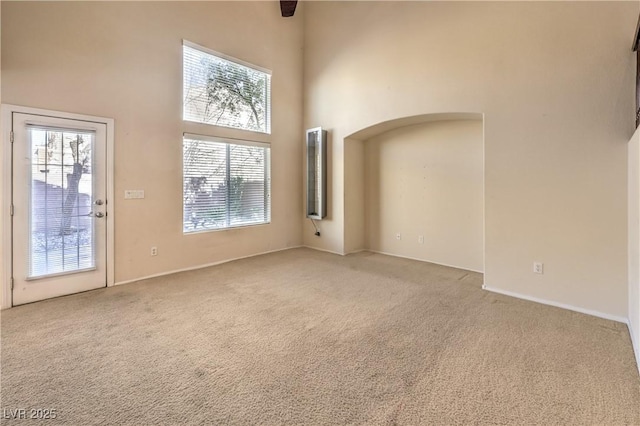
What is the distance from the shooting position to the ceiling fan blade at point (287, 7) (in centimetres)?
521

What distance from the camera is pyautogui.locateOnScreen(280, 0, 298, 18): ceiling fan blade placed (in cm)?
521

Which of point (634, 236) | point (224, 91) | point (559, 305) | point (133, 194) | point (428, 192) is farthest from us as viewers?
point (428, 192)

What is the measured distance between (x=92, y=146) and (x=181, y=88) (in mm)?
1489

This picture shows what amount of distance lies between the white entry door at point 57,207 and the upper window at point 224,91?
1.48 meters

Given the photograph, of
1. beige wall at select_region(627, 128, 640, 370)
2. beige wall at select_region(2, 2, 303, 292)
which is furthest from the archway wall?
beige wall at select_region(2, 2, 303, 292)

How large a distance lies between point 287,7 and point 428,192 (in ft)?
13.6

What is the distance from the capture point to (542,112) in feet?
11.2

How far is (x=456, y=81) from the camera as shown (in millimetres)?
4117

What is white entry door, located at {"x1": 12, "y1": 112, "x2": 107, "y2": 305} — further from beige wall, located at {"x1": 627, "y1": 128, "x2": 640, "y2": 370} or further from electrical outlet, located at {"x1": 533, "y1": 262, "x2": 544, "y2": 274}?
beige wall, located at {"x1": 627, "y1": 128, "x2": 640, "y2": 370}

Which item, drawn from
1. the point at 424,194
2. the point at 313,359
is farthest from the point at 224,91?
the point at 313,359

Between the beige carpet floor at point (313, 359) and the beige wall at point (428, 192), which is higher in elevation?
the beige wall at point (428, 192)

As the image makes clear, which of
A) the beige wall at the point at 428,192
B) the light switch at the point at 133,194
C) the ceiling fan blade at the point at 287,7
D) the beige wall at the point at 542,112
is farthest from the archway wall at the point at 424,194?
the light switch at the point at 133,194

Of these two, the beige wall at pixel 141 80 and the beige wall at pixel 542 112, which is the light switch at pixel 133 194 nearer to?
the beige wall at pixel 141 80

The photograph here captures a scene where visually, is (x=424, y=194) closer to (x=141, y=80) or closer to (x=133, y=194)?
(x=133, y=194)
